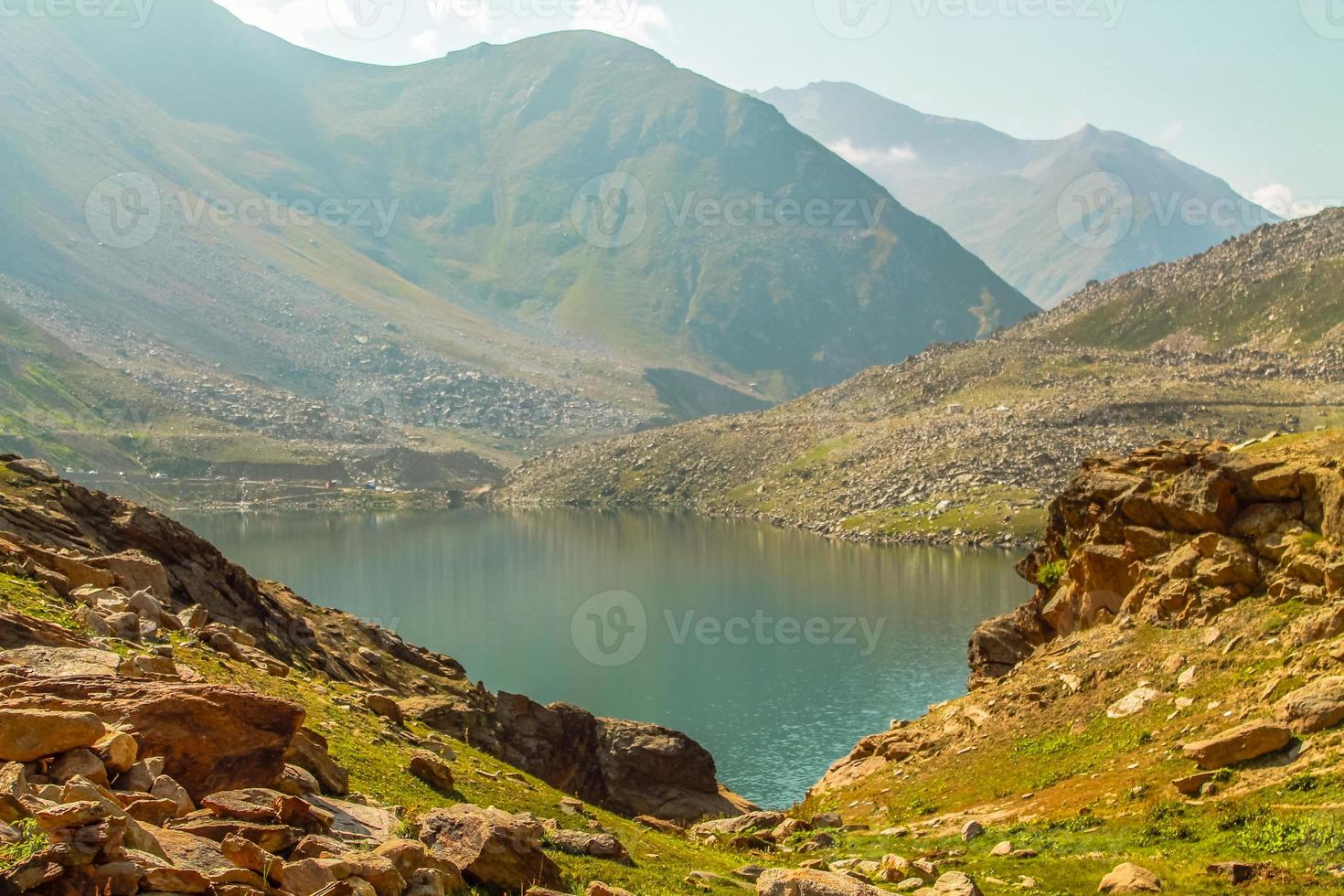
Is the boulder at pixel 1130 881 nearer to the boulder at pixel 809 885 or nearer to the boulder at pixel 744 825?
the boulder at pixel 809 885

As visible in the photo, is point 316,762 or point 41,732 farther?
point 316,762

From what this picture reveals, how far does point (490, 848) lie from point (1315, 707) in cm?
1817

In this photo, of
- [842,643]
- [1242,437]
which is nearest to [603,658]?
[842,643]

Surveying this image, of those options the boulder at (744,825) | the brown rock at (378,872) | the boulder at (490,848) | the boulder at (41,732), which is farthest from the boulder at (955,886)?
the boulder at (41,732)

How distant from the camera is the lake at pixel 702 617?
71.7 m

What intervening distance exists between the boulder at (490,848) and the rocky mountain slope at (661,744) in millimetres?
47

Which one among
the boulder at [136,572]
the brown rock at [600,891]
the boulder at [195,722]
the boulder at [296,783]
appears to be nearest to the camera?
the boulder at [195,722]

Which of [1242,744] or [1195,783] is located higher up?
[1242,744]

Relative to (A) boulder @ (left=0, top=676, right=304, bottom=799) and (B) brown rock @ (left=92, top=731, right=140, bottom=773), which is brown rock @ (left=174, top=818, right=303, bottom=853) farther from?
(A) boulder @ (left=0, top=676, right=304, bottom=799)

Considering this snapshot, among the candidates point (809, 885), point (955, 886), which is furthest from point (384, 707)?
point (809, 885)

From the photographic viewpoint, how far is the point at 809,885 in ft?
55.6

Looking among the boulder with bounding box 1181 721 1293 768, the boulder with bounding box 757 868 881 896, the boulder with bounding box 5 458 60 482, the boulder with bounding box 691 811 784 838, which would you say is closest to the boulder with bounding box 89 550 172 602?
the boulder with bounding box 5 458 60 482

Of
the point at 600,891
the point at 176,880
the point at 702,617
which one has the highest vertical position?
the point at 176,880

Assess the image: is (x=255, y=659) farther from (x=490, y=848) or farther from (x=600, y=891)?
(x=600, y=891)
